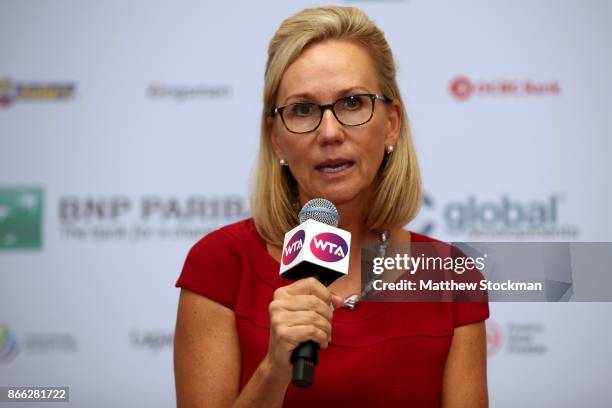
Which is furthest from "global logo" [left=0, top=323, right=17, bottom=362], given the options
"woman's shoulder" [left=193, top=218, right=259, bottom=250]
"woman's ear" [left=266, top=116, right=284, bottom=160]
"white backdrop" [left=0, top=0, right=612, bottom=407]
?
"woman's ear" [left=266, top=116, right=284, bottom=160]

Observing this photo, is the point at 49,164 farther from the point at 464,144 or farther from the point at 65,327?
the point at 464,144

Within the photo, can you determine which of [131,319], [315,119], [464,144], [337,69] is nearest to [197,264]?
[315,119]

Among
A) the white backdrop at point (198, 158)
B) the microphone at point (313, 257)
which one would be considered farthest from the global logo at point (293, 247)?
the white backdrop at point (198, 158)

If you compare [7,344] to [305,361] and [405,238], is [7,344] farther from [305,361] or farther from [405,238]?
[305,361]

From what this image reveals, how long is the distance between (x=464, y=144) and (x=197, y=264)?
1.73 meters

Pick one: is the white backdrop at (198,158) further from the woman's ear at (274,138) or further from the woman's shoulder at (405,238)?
the woman's ear at (274,138)

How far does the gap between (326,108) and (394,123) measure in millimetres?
Answer: 274

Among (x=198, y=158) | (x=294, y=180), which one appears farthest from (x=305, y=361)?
(x=198, y=158)

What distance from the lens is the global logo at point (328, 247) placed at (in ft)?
3.80

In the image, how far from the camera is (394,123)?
169cm

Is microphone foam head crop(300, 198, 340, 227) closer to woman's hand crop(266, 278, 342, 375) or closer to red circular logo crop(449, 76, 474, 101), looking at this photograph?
woman's hand crop(266, 278, 342, 375)

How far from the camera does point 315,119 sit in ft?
4.91

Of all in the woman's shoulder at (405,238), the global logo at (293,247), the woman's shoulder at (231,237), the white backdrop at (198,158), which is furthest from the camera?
the white backdrop at (198,158)

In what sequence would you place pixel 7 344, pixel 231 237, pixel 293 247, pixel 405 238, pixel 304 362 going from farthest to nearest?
pixel 7 344, pixel 405 238, pixel 231 237, pixel 293 247, pixel 304 362
